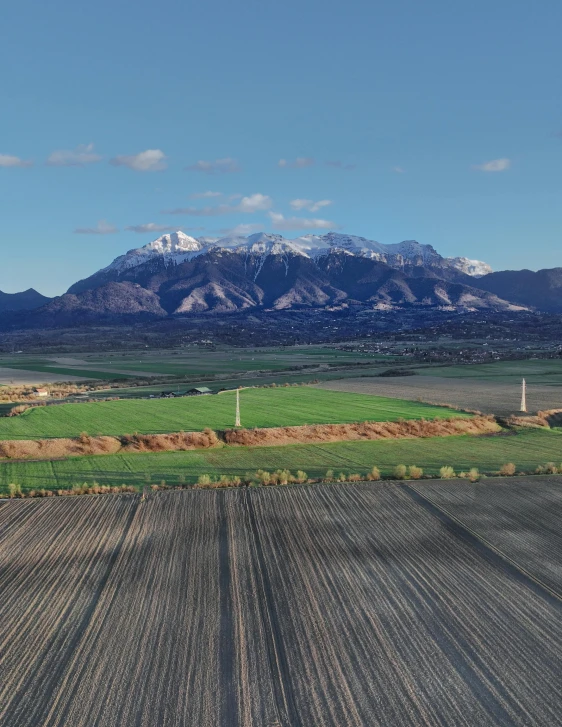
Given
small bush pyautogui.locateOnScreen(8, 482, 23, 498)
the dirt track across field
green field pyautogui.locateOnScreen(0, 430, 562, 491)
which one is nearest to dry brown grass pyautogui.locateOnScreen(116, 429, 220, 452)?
green field pyautogui.locateOnScreen(0, 430, 562, 491)

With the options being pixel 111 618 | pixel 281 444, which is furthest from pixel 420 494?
pixel 111 618

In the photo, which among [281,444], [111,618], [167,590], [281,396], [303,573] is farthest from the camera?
[281,396]

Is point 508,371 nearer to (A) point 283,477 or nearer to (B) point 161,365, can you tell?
(B) point 161,365

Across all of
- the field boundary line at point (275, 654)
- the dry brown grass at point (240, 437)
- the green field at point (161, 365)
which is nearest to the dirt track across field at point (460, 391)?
the dry brown grass at point (240, 437)

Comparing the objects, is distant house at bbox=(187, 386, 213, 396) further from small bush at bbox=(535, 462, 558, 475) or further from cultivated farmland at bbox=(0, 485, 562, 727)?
cultivated farmland at bbox=(0, 485, 562, 727)

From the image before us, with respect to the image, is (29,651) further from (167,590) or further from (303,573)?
(303,573)
